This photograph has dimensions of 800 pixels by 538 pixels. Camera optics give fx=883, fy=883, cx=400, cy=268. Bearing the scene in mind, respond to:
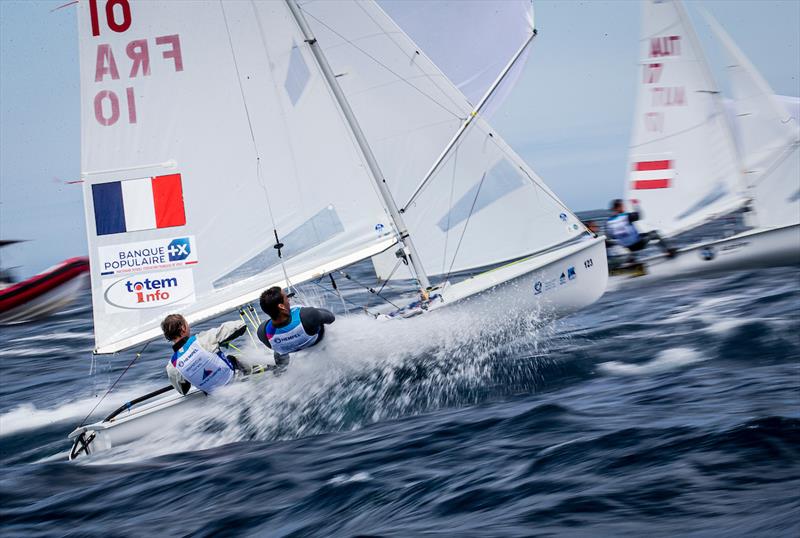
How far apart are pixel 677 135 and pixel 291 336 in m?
8.91

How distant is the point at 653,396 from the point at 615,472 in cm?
164

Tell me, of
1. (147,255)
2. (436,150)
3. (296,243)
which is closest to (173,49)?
(147,255)

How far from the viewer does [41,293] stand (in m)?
20.4

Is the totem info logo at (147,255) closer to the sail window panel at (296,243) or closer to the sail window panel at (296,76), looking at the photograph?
the sail window panel at (296,243)

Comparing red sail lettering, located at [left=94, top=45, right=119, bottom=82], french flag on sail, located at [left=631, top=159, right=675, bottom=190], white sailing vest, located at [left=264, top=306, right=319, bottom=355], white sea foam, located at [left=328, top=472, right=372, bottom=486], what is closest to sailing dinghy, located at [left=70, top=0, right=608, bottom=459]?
red sail lettering, located at [left=94, top=45, right=119, bottom=82]

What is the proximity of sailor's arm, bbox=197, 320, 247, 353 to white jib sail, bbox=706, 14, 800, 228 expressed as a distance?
8.33m

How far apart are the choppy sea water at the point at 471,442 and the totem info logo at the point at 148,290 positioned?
3.24 feet

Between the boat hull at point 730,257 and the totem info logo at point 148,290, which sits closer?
the totem info logo at point 148,290

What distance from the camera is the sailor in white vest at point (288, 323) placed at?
6.84 metres

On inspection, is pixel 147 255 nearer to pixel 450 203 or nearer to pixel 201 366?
pixel 201 366

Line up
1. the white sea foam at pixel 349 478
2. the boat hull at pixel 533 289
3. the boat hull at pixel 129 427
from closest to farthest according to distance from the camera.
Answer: the white sea foam at pixel 349 478 → the boat hull at pixel 129 427 → the boat hull at pixel 533 289

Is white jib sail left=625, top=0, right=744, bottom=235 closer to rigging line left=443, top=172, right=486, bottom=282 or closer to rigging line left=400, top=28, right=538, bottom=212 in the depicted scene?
rigging line left=400, top=28, right=538, bottom=212

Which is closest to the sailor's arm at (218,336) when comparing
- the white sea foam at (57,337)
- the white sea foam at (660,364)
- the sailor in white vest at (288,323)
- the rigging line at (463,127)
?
the sailor in white vest at (288,323)

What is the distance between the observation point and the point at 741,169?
1323 centimetres
